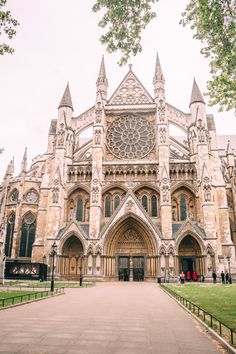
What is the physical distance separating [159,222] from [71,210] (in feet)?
33.3

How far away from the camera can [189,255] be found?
31234 millimetres

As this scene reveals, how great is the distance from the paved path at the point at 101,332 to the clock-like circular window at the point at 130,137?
2616cm

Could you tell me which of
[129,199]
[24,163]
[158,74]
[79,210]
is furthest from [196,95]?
[24,163]

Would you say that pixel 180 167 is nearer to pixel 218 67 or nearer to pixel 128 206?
pixel 128 206

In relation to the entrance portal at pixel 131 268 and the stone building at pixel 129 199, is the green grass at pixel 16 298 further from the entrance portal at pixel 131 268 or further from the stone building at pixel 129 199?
the entrance portal at pixel 131 268

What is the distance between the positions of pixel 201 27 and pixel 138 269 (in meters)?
26.0

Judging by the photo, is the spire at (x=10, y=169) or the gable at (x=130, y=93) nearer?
the gable at (x=130, y=93)

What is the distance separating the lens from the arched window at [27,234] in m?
36.4

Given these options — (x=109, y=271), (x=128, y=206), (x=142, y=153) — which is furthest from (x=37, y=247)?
(x=142, y=153)

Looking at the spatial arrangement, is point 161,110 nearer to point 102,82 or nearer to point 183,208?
point 102,82

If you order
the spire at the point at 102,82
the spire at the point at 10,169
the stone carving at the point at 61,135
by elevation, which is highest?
the spire at the point at 102,82

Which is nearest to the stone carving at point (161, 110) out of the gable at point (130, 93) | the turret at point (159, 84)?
the turret at point (159, 84)

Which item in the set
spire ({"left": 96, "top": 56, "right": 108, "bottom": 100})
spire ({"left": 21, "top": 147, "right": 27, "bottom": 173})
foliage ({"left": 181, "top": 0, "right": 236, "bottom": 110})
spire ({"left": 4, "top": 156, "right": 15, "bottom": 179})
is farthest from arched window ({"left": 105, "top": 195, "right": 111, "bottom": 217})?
foliage ({"left": 181, "top": 0, "right": 236, "bottom": 110})

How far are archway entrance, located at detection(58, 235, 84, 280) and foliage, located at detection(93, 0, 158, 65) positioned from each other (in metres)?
24.0
